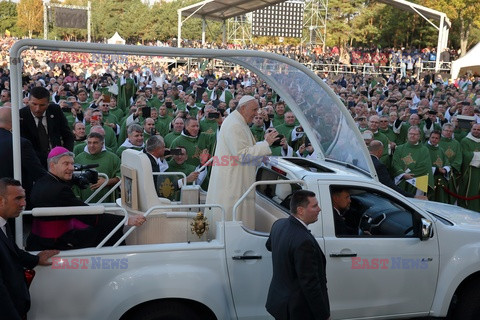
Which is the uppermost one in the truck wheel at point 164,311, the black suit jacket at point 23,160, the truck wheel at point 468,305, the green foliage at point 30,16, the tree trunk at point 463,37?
the green foliage at point 30,16

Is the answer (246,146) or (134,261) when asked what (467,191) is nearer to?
(246,146)

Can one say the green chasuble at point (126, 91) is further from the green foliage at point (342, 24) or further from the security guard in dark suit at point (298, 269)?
the green foliage at point (342, 24)

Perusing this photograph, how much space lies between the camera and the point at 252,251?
5.17m

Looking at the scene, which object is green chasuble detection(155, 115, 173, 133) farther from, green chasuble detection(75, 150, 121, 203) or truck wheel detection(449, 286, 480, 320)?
truck wheel detection(449, 286, 480, 320)

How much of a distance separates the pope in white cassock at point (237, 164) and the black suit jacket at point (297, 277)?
1.03 metres

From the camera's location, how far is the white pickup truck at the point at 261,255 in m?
4.81

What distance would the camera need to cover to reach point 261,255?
5.17 meters

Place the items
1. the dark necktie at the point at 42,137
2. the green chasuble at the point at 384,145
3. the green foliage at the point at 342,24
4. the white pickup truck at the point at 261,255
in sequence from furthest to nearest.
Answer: the green foliage at the point at 342,24
the green chasuble at the point at 384,145
the dark necktie at the point at 42,137
the white pickup truck at the point at 261,255

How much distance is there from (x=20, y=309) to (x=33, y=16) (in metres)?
81.4

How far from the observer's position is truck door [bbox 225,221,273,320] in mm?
5102

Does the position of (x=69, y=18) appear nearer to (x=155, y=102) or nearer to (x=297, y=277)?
(x=155, y=102)

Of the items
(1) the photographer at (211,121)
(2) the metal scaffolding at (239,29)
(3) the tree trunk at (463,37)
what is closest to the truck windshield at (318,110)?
(1) the photographer at (211,121)

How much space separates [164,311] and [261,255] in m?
0.91

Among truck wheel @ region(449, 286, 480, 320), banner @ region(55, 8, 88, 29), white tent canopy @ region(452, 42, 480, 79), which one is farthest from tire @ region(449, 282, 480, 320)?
banner @ region(55, 8, 88, 29)
